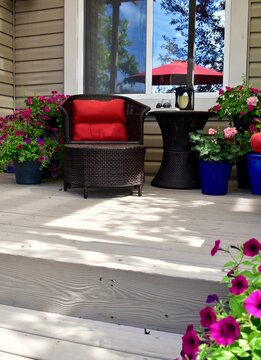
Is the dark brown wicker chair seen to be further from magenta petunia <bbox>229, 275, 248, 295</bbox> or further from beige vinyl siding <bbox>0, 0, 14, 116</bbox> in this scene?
magenta petunia <bbox>229, 275, 248, 295</bbox>

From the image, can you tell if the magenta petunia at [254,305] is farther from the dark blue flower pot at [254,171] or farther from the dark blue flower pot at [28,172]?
the dark blue flower pot at [28,172]

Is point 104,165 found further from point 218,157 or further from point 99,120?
point 218,157

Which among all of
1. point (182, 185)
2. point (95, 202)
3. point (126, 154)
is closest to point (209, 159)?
point (182, 185)

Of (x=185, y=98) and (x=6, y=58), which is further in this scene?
(x=6, y=58)

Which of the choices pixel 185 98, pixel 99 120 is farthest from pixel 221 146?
pixel 99 120

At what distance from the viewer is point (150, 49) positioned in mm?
4426

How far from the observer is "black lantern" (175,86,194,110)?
3.84 metres

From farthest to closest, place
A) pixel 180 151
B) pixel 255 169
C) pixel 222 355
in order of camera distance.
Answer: pixel 180 151 → pixel 255 169 → pixel 222 355

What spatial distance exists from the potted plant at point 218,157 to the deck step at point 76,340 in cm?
206

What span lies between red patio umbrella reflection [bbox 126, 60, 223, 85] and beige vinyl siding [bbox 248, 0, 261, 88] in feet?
1.17

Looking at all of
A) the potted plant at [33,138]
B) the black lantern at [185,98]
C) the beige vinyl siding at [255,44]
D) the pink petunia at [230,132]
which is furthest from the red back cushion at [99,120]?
the beige vinyl siding at [255,44]

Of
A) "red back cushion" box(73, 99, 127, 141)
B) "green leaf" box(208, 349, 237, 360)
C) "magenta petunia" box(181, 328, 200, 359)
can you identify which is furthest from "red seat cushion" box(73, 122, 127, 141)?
"green leaf" box(208, 349, 237, 360)

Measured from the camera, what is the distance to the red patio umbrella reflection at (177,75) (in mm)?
4273

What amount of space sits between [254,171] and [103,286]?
2097 millimetres
